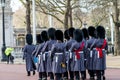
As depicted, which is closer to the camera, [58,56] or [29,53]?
[58,56]

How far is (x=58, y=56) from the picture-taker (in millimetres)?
16969

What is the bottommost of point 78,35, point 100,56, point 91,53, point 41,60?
point 41,60

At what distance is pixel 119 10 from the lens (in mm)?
45188

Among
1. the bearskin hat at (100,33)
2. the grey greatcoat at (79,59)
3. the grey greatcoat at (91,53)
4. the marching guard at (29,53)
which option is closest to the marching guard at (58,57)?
the grey greatcoat at (79,59)

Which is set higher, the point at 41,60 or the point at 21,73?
the point at 41,60

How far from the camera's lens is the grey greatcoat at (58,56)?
16.9m

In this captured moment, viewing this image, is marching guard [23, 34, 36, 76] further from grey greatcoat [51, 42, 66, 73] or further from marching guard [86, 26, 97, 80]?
grey greatcoat [51, 42, 66, 73]

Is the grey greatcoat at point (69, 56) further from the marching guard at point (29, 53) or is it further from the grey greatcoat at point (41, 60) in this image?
the marching guard at point (29, 53)

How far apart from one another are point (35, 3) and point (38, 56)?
2442cm

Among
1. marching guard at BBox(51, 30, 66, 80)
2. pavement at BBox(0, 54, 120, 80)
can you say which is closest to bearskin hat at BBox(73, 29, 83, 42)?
marching guard at BBox(51, 30, 66, 80)

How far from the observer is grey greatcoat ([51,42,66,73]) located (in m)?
16.9

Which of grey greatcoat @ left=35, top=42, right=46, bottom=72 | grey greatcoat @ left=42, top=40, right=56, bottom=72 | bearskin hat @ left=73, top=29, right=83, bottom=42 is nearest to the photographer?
bearskin hat @ left=73, top=29, right=83, bottom=42

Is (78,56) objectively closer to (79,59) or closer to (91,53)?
(79,59)

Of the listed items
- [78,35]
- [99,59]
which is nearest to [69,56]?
[78,35]
